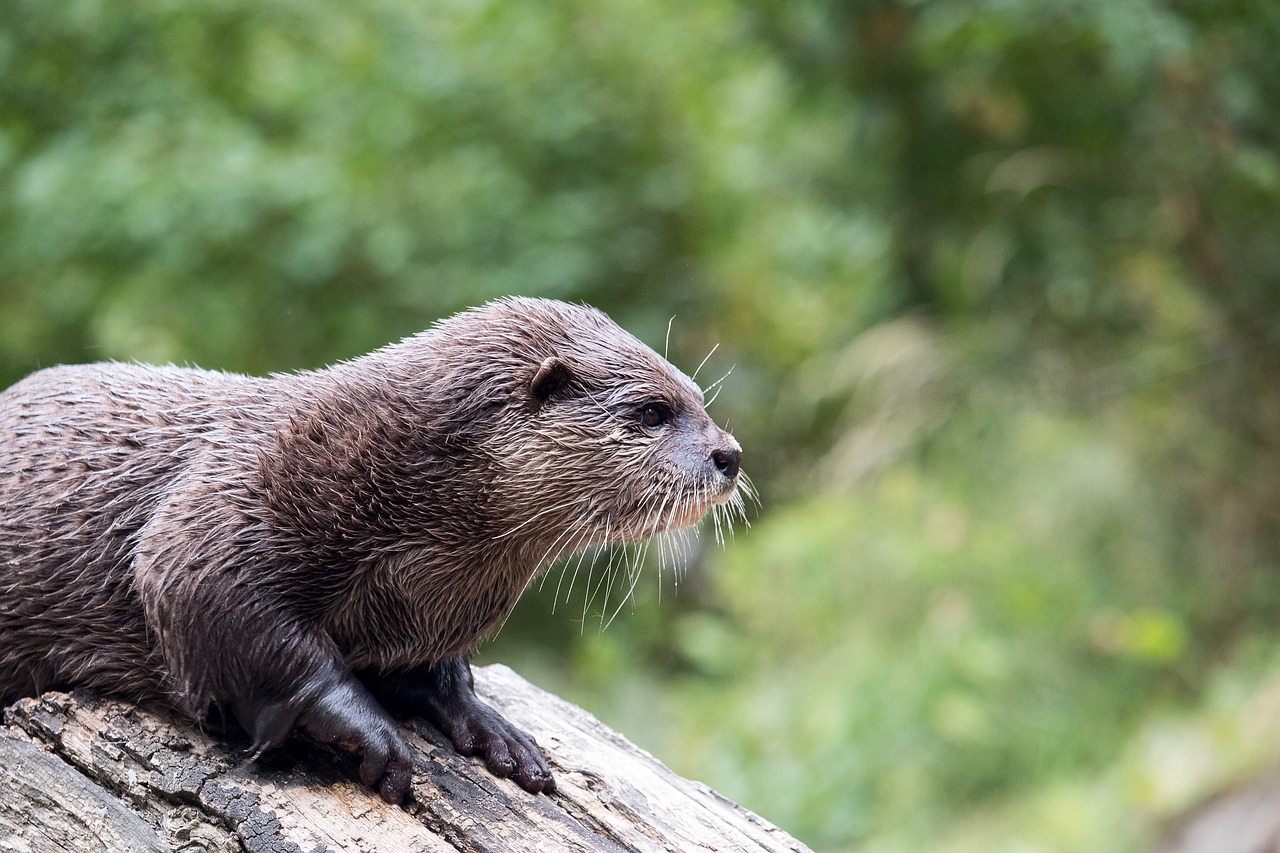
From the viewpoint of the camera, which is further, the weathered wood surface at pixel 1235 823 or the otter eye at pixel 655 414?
the weathered wood surface at pixel 1235 823

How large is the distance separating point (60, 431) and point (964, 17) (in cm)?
398

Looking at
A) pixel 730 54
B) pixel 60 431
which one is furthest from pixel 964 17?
pixel 60 431

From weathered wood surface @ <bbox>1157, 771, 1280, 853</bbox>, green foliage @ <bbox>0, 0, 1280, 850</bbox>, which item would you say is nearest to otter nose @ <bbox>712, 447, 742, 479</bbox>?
green foliage @ <bbox>0, 0, 1280, 850</bbox>

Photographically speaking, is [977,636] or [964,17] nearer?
[964,17]

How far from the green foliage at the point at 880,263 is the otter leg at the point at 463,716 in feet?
9.08

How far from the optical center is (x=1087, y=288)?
6.39 meters

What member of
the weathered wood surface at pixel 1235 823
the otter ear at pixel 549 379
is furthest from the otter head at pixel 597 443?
the weathered wood surface at pixel 1235 823

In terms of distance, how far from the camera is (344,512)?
242cm

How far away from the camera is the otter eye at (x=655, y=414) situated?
99.5 inches

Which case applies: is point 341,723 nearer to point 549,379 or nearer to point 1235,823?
point 549,379

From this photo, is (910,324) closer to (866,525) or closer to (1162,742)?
(866,525)

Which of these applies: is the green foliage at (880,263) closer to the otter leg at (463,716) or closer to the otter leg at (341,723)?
the otter leg at (463,716)

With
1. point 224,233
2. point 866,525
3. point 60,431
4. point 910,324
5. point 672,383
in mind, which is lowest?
point 60,431

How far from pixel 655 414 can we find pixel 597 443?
0.15m
